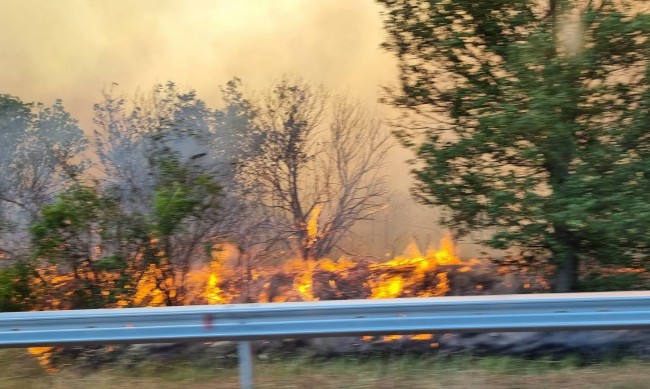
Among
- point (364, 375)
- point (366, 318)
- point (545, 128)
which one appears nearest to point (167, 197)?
point (364, 375)

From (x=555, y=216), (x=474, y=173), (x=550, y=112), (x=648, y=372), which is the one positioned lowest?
(x=648, y=372)

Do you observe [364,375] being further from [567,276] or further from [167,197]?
[567,276]

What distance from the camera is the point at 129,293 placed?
789 cm

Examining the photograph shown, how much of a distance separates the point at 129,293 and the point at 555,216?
556cm

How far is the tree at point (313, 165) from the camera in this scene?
9906mm

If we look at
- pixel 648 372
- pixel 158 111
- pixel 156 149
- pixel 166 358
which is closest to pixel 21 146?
pixel 158 111

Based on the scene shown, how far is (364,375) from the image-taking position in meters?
5.06

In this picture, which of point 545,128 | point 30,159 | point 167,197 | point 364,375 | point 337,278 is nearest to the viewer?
point 364,375

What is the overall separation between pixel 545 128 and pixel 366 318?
12.5 feet

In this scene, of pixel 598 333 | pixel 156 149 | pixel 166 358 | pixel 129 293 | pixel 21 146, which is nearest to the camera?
pixel 166 358

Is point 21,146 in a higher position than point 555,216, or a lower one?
higher

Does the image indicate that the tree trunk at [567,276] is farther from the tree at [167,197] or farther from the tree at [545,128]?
the tree at [167,197]

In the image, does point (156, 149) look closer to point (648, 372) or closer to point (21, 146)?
point (21, 146)

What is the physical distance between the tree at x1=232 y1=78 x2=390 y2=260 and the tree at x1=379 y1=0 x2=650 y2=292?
2.17 meters
